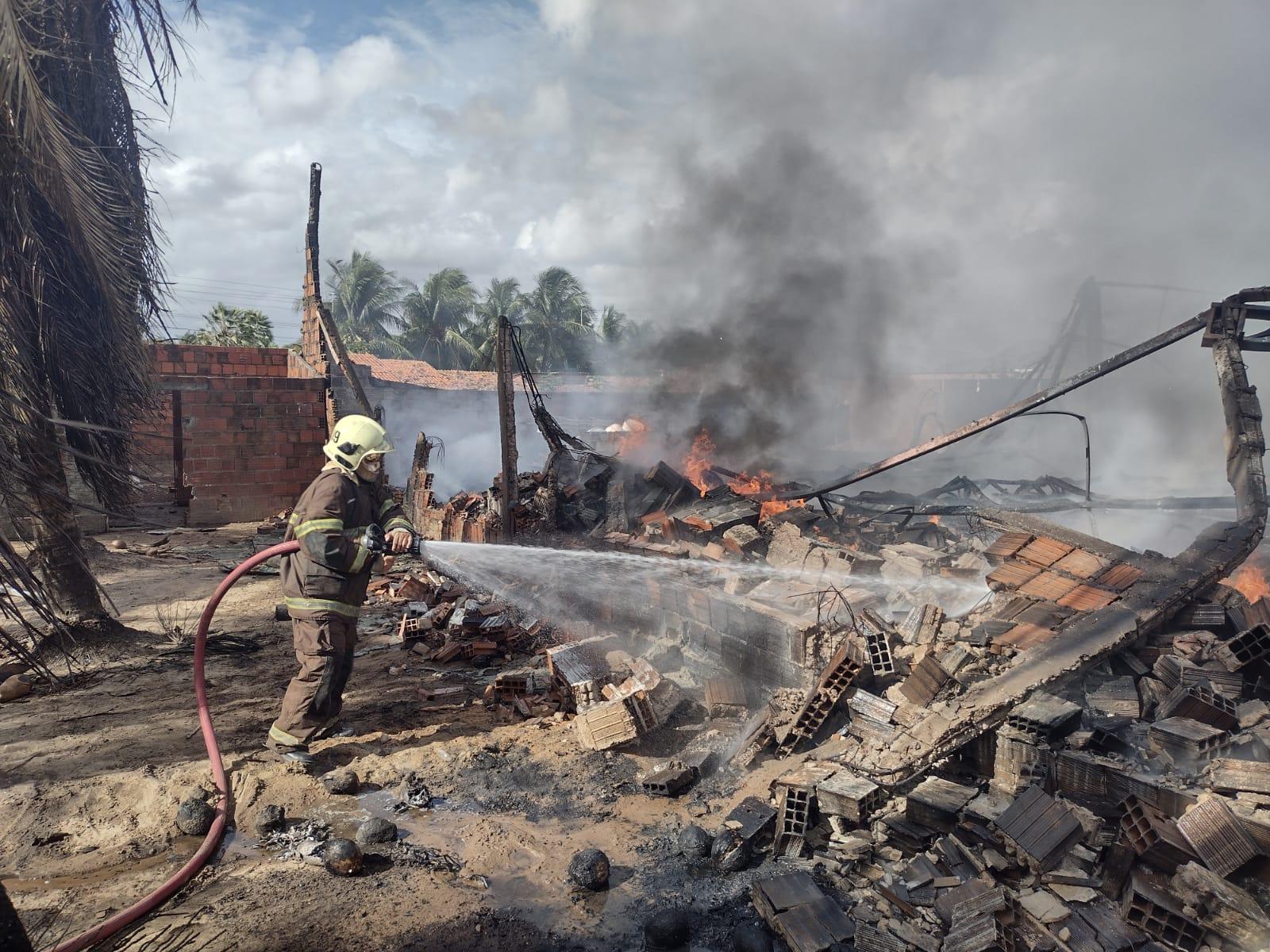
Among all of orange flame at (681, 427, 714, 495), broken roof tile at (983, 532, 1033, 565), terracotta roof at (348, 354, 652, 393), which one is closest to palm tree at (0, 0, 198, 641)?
broken roof tile at (983, 532, 1033, 565)

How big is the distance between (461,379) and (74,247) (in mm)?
25884

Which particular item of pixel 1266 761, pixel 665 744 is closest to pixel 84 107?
Answer: pixel 665 744

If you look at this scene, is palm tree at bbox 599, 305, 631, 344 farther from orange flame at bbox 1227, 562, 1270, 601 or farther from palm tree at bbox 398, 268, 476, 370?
orange flame at bbox 1227, 562, 1270, 601

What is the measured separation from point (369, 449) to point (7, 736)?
3247mm

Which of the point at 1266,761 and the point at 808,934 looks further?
the point at 1266,761

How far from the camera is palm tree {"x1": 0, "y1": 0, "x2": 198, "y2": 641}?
15.9 ft

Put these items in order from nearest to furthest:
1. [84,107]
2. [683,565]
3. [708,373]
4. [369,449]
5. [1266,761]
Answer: [1266,761] < [369,449] < [84,107] < [683,565] < [708,373]

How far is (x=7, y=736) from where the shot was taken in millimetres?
5043

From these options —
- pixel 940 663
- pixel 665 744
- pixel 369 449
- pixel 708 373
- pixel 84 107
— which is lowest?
pixel 665 744

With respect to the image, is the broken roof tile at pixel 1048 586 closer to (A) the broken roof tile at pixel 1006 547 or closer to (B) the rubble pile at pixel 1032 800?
(B) the rubble pile at pixel 1032 800

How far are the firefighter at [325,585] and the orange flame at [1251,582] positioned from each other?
7.89 m

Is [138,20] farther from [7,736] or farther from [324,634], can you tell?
[7,736]

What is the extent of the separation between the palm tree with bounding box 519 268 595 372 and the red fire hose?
41657mm

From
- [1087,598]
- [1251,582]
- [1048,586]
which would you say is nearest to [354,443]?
[1048,586]
